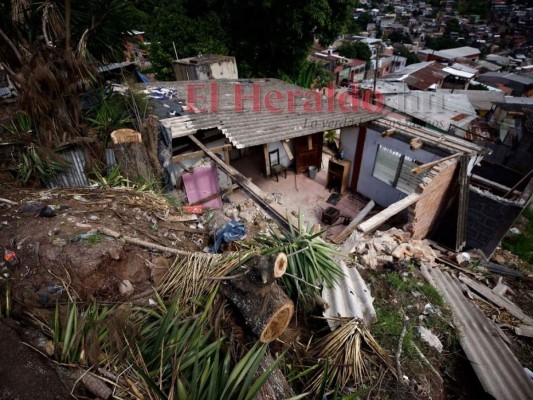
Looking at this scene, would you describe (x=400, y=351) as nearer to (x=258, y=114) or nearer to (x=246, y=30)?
(x=258, y=114)

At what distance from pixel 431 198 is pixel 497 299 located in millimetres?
3477

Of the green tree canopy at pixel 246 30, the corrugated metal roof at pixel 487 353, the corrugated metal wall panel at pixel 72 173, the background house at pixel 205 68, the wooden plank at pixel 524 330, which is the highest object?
the green tree canopy at pixel 246 30

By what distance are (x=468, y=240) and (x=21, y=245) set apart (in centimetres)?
1154

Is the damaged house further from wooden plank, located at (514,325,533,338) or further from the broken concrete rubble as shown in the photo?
wooden plank, located at (514,325,533,338)

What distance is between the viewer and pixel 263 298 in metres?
→ 2.63

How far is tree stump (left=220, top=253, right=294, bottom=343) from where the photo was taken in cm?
250

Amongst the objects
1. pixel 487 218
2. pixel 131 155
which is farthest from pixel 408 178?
pixel 131 155

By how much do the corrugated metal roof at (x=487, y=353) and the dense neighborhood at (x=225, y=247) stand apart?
0.02m

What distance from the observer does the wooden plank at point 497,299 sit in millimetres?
4258

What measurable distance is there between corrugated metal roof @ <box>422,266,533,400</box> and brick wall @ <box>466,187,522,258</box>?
18.2ft

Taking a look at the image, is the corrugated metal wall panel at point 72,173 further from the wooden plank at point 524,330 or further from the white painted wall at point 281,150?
the wooden plank at point 524,330

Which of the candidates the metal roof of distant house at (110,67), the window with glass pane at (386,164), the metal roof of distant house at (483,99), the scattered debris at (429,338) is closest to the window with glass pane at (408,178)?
the window with glass pane at (386,164)

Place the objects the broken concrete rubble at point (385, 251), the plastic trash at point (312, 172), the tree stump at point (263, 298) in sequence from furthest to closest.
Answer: the plastic trash at point (312, 172)
the broken concrete rubble at point (385, 251)
the tree stump at point (263, 298)

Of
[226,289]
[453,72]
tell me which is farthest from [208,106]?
[453,72]
